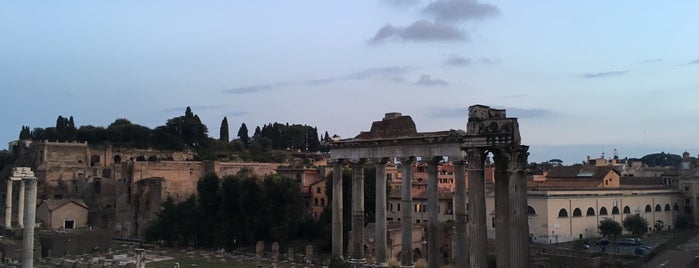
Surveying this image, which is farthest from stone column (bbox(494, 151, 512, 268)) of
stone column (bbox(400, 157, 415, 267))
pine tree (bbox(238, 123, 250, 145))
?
pine tree (bbox(238, 123, 250, 145))

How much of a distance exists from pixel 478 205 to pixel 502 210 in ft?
2.64

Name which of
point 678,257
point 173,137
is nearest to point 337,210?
point 678,257

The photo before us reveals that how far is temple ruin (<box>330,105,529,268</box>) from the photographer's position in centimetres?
976

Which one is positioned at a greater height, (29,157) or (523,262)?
(29,157)

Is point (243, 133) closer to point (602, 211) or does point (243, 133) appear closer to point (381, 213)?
point (602, 211)

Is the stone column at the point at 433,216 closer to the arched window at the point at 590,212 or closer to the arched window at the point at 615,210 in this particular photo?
the arched window at the point at 590,212

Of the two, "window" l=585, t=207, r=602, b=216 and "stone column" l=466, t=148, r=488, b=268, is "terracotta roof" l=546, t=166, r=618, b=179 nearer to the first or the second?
"window" l=585, t=207, r=602, b=216

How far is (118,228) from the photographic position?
174 feet

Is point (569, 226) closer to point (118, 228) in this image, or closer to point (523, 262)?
point (523, 262)

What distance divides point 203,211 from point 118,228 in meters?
16.5

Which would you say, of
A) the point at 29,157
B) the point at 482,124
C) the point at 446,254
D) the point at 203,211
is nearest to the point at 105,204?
the point at 29,157

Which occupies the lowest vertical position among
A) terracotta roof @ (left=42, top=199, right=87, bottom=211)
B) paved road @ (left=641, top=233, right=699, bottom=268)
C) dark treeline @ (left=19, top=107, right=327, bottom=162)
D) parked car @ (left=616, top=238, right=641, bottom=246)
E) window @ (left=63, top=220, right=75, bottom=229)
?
parked car @ (left=616, top=238, right=641, bottom=246)

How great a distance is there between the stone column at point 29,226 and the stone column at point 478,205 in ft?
58.6

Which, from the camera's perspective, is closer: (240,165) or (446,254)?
(446,254)
